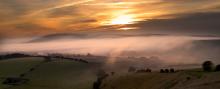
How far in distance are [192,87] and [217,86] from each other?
8534 millimetres

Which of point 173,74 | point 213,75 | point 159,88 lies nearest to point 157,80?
point 173,74

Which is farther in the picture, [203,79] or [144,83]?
[144,83]

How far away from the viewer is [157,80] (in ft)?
524

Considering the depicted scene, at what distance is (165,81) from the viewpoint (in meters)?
151

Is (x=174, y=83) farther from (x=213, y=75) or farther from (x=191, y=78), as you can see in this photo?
(x=213, y=75)

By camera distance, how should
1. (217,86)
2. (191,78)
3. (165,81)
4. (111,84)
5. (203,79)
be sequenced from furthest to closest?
(111,84)
(165,81)
(191,78)
(203,79)
(217,86)

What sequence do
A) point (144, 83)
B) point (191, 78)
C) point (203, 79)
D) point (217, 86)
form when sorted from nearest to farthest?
point (217, 86)
point (203, 79)
point (191, 78)
point (144, 83)

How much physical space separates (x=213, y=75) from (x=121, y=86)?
57.7m

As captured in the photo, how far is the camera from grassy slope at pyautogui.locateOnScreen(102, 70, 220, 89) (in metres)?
119

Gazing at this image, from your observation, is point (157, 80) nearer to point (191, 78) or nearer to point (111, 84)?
point (191, 78)

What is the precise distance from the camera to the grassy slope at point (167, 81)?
11863cm

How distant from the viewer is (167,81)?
14950 cm

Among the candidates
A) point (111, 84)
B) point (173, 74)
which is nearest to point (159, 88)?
point (173, 74)

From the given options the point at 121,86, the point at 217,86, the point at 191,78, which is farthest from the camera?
the point at 121,86
